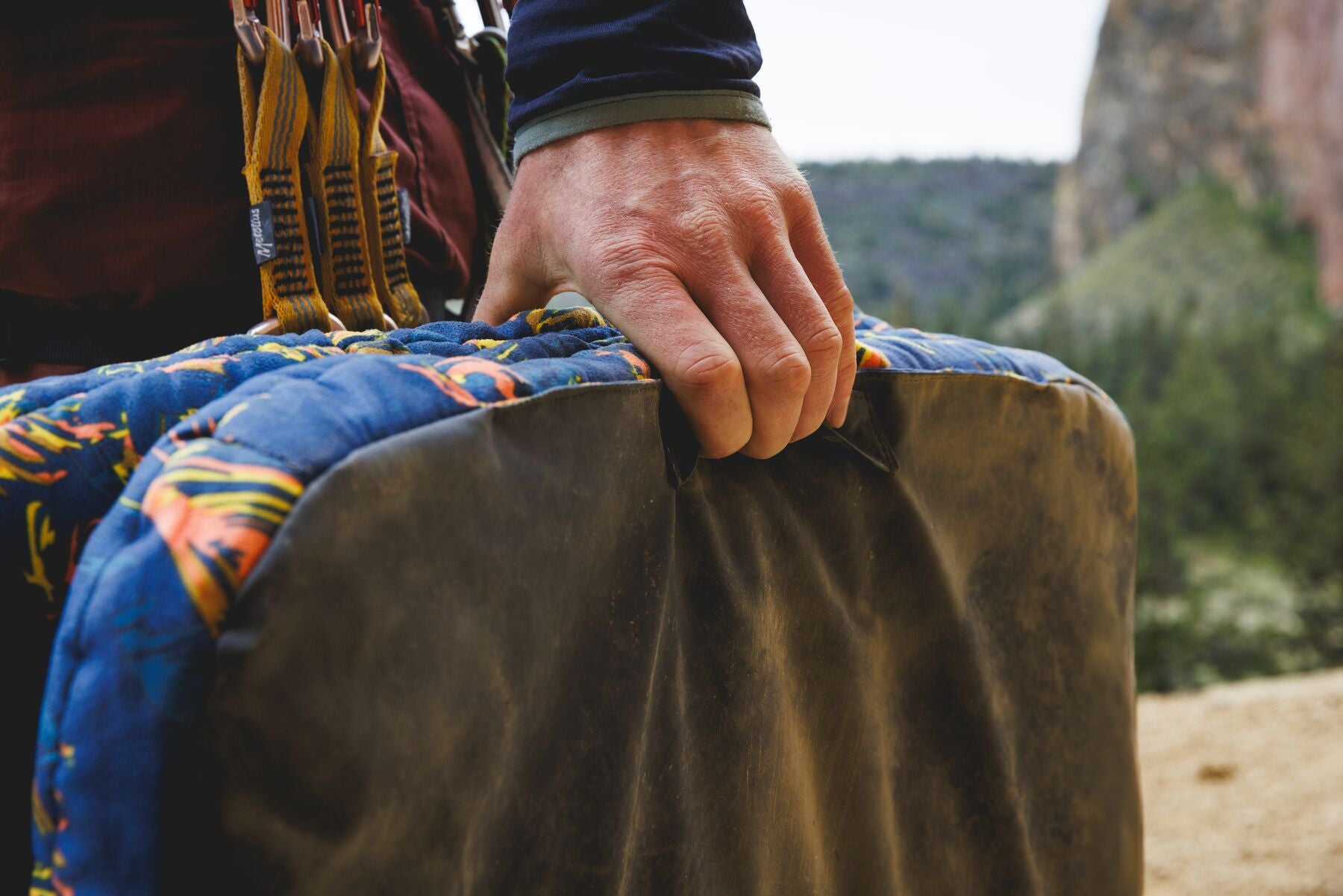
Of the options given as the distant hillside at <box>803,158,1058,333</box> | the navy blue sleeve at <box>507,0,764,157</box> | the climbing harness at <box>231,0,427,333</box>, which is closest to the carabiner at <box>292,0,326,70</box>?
the climbing harness at <box>231,0,427,333</box>

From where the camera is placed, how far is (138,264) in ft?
2.69

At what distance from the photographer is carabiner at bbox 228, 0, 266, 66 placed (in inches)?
31.6

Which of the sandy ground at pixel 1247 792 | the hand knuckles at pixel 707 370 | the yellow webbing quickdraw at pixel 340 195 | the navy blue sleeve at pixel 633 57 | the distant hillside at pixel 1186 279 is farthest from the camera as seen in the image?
the distant hillside at pixel 1186 279

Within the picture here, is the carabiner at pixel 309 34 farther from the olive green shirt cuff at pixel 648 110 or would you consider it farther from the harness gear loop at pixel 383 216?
the olive green shirt cuff at pixel 648 110

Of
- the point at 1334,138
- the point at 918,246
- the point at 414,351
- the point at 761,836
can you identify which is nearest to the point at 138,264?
the point at 414,351

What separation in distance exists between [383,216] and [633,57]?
27 cm

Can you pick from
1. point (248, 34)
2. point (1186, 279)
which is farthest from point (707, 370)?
point (1186, 279)

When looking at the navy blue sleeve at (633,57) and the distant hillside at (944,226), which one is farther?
the distant hillside at (944,226)

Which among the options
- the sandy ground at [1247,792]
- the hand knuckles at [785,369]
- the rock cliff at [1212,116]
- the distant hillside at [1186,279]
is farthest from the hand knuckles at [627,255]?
the rock cliff at [1212,116]

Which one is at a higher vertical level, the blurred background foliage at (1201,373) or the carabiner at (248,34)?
the carabiner at (248,34)

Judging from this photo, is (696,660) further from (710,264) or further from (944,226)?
(944,226)

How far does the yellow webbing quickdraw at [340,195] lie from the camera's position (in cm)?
87

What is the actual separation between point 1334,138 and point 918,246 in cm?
2920

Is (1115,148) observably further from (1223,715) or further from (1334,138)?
(1223,715)
